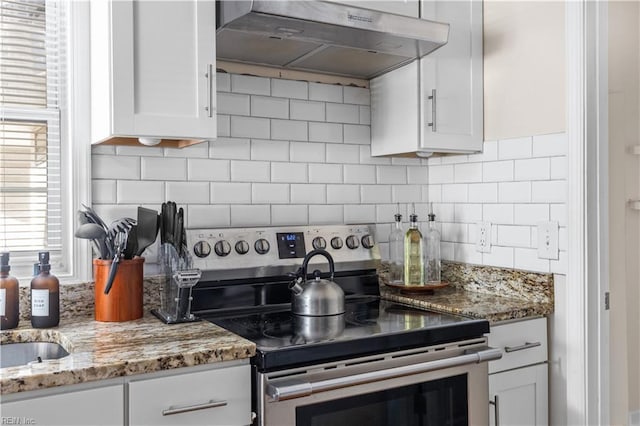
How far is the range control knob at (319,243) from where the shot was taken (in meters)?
2.35

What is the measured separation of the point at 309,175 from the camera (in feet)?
8.02

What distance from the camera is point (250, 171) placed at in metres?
2.31

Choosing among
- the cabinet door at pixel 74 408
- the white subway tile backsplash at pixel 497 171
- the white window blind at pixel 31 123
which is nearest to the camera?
the cabinet door at pixel 74 408

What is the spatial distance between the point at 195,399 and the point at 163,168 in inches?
37.8

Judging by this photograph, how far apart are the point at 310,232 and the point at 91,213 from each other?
0.86 m

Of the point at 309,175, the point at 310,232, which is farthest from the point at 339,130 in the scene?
the point at 310,232

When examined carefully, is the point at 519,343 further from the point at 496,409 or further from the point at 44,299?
the point at 44,299

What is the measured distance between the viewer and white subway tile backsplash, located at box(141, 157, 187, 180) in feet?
6.89

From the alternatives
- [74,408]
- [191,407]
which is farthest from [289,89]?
[74,408]

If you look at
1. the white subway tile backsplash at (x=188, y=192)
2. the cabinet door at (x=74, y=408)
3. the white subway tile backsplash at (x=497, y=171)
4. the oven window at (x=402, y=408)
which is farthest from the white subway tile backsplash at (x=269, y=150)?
the cabinet door at (x=74, y=408)

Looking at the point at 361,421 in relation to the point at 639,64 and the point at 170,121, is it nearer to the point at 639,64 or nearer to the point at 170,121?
the point at 170,121

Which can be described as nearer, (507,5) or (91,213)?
(91,213)

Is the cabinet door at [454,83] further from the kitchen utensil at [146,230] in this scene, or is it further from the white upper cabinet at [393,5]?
the kitchen utensil at [146,230]

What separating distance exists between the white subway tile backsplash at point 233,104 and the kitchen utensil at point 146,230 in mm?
557
